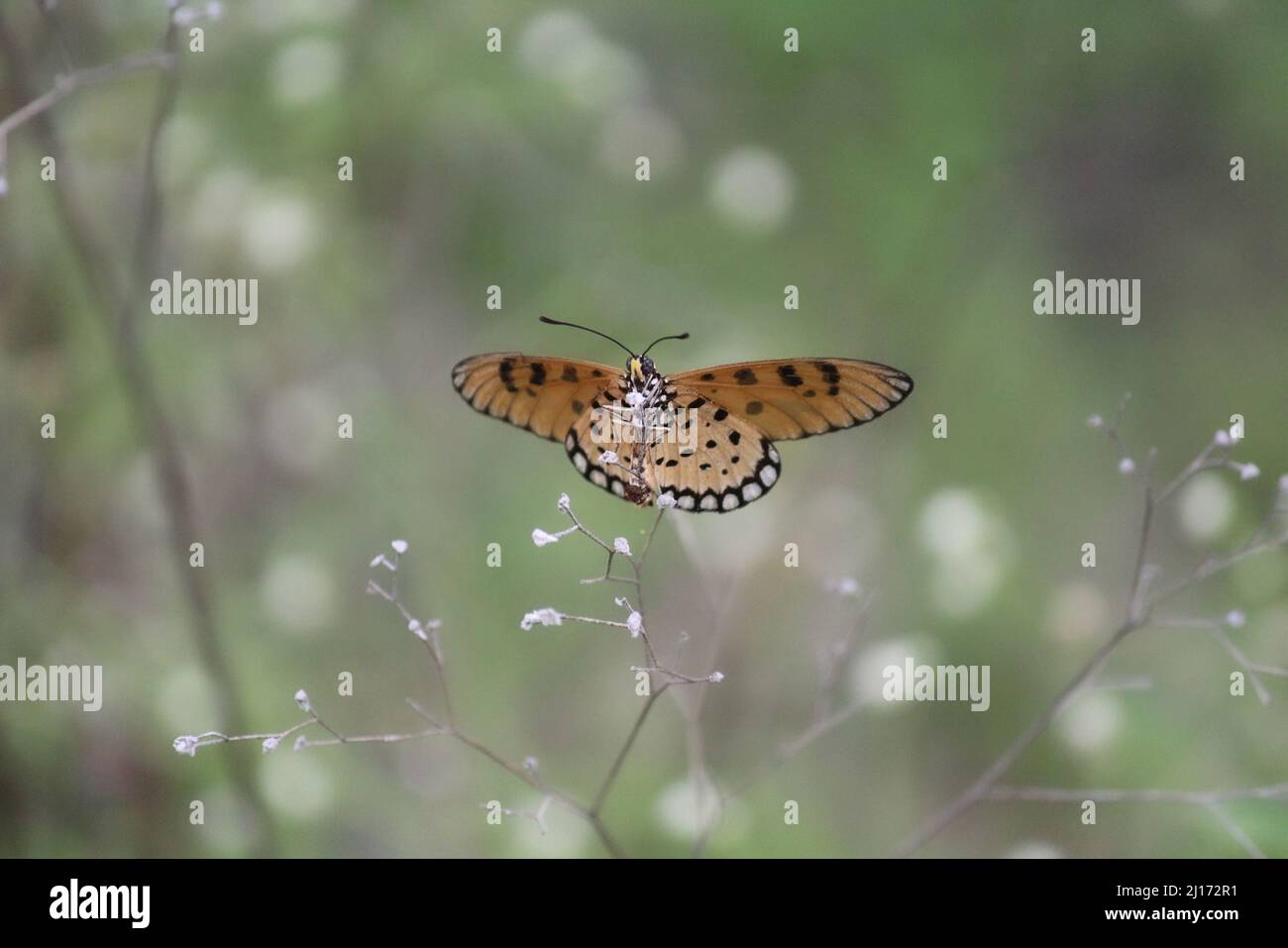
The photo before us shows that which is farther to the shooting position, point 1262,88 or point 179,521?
point 1262,88

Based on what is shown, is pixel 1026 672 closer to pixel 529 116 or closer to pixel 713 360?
pixel 713 360

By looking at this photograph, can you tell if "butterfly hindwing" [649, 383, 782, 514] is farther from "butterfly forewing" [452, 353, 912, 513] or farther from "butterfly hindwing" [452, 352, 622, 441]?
"butterfly hindwing" [452, 352, 622, 441]

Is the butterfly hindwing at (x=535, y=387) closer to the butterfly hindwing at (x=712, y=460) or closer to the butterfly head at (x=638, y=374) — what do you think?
the butterfly head at (x=638, y=374)

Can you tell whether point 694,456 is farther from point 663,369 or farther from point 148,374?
point 148,374

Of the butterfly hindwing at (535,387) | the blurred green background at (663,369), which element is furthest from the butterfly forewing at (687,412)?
the blurred green background at (663,369)

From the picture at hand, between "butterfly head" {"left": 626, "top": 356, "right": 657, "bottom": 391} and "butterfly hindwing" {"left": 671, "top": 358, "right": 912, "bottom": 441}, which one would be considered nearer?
"butterfly hindwing" {"left": 671, "top": 358, "right": 912, "bottom": 441}

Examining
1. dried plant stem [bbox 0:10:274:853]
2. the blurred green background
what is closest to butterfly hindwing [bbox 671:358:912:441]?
the blurred green background

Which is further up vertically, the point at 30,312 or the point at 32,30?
the point at 32,30

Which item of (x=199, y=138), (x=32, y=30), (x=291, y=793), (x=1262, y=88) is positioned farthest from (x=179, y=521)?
(x=1262, y=88)
